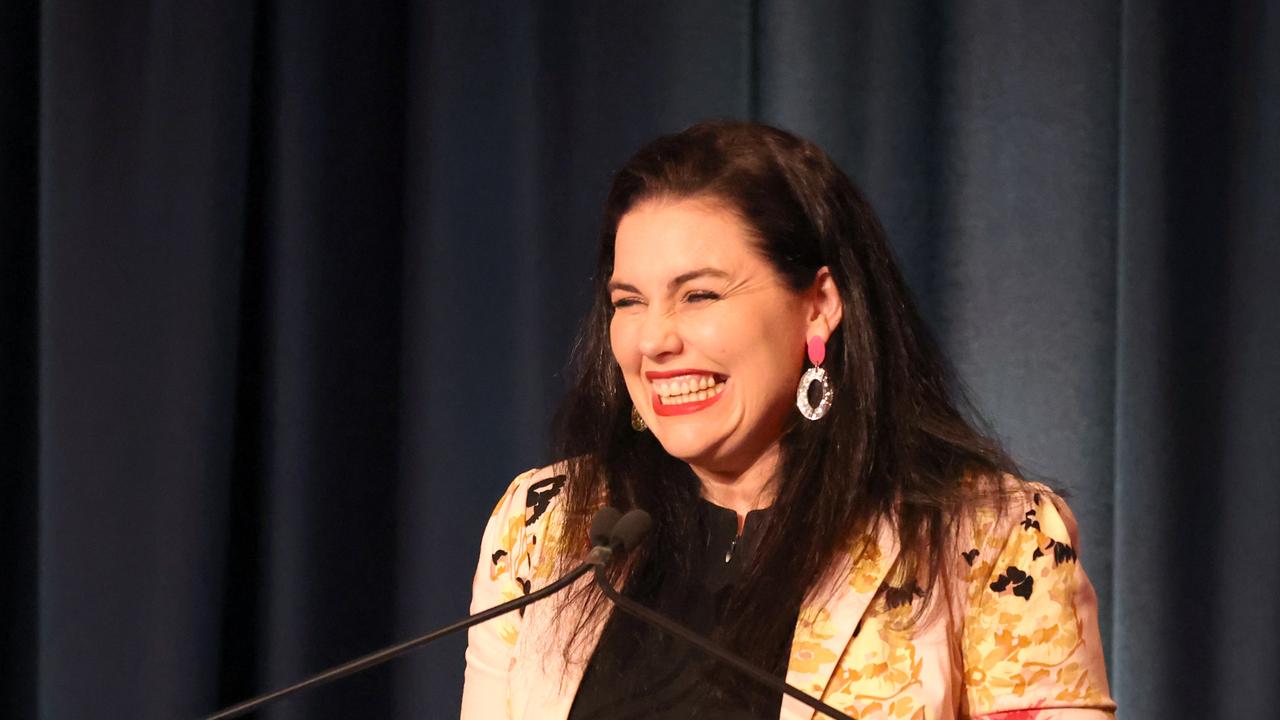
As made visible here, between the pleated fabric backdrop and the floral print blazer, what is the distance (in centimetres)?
87

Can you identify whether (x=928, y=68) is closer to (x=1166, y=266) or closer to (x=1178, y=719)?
(x=1166, y=266)

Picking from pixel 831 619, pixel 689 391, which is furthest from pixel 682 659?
pixel 689 391

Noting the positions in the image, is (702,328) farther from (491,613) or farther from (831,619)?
(491,613)

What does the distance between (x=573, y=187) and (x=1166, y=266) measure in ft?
3.54

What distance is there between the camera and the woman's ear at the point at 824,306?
1.82m

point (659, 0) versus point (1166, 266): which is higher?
point (659, 0)

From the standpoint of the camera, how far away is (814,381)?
1812mm

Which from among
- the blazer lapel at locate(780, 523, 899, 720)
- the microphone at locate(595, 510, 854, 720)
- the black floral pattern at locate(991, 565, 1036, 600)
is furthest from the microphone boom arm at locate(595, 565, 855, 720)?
the black floral pattern at locate(991, 565, 1036, 600)

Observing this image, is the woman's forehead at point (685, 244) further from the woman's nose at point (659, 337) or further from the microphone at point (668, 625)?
the microphone at point (668, 625)

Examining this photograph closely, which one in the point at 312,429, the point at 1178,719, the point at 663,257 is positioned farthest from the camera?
Answer: the point at 312,429

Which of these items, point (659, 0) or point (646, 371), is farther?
point (659, 0)

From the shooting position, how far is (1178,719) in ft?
8.05

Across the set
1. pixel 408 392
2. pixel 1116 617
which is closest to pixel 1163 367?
pixel 1116 617

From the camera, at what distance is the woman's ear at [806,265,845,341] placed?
5.98 ft
